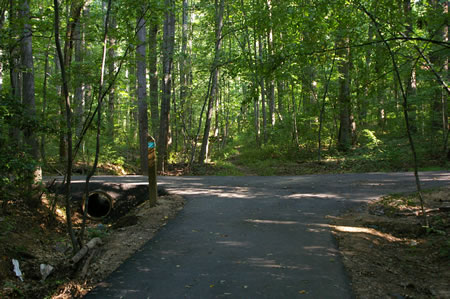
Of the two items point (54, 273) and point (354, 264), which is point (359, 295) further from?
point (54, 273)

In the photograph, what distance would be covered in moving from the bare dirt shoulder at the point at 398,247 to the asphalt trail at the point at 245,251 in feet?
1.04

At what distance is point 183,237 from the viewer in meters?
6.52

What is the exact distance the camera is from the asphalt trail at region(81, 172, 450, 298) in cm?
432

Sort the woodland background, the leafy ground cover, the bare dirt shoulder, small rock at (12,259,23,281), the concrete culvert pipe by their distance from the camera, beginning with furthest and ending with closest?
the concrete culvert pipe < the woodland background < small rock at (12,259,23,281) < the leafy ground cover < the bare dirt shoulder

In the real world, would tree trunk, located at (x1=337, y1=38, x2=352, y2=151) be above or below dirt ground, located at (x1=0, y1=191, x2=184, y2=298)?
above

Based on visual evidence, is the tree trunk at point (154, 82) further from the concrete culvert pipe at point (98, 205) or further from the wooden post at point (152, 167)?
the concrete culvert pipe at point (98, 205)

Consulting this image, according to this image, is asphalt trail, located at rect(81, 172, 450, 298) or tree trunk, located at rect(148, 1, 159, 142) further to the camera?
tree trunk, located at rect(148, 1, 159, 142)

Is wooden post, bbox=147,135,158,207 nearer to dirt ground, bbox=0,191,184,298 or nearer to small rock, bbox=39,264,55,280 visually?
dirt ground, bbox=0,191,184,298

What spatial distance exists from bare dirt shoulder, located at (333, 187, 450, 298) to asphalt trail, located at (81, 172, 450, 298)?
316mm

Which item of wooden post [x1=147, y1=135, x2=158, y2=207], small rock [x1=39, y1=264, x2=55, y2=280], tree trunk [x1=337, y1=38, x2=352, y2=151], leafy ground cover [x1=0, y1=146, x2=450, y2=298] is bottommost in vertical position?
small rock [x1=39, y1=264, x2=55, y2=280]

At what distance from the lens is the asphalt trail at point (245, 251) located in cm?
432

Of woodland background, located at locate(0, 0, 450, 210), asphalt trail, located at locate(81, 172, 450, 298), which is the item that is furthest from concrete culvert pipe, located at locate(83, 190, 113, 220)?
asphalt trail, located at locate(81, 172, 450, 298)

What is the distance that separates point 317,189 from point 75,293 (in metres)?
8.42

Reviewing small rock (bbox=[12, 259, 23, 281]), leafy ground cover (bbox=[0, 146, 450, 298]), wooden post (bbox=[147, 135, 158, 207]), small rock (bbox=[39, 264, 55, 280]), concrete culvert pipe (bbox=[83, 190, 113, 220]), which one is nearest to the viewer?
leafy ground cover (bbox=[0, 146, 450, 298])
